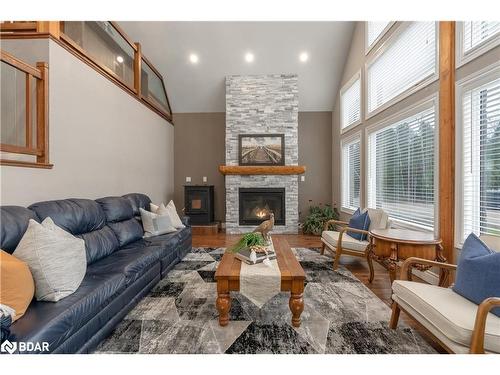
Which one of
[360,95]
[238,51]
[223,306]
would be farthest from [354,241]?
[238,51]

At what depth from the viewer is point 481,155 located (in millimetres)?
2248

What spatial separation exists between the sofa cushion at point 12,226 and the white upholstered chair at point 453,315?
2.91m

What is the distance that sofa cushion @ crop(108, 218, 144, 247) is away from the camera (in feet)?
9.17

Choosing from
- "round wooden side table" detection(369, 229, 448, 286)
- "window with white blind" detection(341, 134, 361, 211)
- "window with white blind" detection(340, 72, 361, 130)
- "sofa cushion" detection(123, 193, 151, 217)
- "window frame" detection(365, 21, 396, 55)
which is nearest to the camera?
"round wooden side table" detection(369, 229, 448, 286)

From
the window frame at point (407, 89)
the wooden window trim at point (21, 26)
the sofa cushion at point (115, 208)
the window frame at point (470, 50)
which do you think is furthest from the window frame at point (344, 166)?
the wooden window trim at point (21, 26)

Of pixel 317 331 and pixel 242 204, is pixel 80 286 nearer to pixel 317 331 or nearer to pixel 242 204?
pixel 317 331

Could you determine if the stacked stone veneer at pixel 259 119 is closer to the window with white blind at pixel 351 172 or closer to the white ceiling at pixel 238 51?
the white ceiling at pixel 238 51

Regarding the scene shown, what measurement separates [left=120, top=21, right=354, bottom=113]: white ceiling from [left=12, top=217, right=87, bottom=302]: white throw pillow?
15.5 feet

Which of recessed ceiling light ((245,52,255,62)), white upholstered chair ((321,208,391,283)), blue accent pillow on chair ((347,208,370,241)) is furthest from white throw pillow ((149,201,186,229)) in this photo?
recessed ceiling light ((245,52,255,62))

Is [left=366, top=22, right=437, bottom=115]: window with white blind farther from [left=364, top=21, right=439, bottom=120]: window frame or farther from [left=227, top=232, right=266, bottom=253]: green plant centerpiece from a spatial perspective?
[left=227, top=232, right=266, bottom=253]: green plant centerpiece

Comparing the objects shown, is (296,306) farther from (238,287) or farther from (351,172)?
(351,172)

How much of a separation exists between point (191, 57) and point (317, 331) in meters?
5.61

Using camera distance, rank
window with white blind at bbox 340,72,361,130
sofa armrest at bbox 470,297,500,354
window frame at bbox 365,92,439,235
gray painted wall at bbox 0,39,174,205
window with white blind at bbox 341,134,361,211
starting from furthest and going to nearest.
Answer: window with white blind at bbox 341,134,361,211
window with white blind at bbox 340,72,361,130
window frame at bbox 365,92,439,235
gray painted wall at bbox 0,39,174,205
sofa armrest at bbox 470,297,500,354

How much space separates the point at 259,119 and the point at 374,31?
2.69 m
